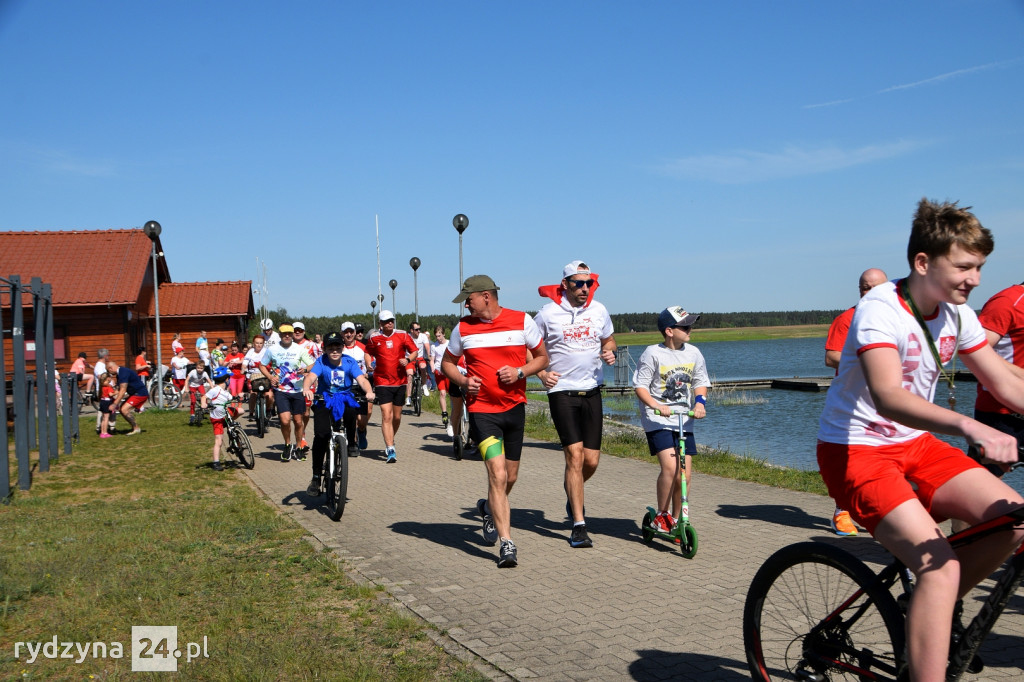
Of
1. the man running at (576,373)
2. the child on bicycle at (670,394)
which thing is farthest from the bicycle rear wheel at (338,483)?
the child on bicycle at (670,394)

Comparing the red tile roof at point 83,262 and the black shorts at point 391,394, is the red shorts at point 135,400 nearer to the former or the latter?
the black shorts at point 391,394

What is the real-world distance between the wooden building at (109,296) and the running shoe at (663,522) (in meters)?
27.1

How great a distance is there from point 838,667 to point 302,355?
11044 millimetres

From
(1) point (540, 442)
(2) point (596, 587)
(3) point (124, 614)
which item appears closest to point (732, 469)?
(1) point (540, 442)

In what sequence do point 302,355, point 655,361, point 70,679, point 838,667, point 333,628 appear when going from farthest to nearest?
point 302,355, point 655,361, point 333,628, point 70,679, point 838,667

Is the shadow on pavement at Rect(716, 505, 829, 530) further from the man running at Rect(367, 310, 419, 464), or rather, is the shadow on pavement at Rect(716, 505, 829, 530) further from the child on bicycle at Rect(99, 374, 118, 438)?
the child on bicycle at Rect(99, 374, 118, 438)

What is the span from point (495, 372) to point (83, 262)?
32.6 metres

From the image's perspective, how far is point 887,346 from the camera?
3.20 meters

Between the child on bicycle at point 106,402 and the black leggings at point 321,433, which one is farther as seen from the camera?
the child on bicycle at point 106,402

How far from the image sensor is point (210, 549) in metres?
7.52

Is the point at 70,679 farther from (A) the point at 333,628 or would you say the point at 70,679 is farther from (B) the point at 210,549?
(B) the point at 210,549

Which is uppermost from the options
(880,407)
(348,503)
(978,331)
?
(978,331)

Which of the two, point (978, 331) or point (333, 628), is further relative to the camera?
point (333, 628)

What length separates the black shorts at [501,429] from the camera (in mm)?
7098
